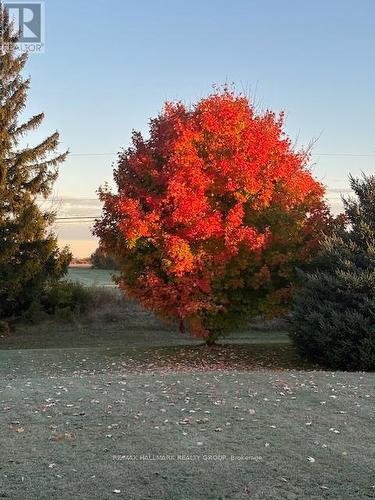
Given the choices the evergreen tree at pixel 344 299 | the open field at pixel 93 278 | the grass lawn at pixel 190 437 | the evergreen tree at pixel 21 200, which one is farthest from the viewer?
the open field at pixel 93 278

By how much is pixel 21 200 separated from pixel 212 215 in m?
16.1

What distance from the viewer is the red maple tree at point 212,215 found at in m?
17.4

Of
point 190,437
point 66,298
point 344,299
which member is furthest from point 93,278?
point 190,437

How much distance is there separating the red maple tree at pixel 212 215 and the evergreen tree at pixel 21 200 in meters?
11.6

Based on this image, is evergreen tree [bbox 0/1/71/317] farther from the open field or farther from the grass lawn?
the grass lawn

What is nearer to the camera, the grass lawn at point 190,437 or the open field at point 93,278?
the grass lawn at point 190,437

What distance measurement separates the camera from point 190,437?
7633 mm

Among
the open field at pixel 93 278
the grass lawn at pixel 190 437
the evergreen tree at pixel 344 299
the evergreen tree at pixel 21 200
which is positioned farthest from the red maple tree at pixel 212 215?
the open field at pixel 93 278

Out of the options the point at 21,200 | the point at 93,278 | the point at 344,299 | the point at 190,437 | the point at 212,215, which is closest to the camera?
the point at 190,437

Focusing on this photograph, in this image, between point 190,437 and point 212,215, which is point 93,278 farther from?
point 190,437

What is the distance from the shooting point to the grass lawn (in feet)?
20.0

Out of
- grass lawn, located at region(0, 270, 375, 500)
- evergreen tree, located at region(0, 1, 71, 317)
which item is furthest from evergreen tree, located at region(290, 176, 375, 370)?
evergreen tree, located at region(0, 1, 71, 317)

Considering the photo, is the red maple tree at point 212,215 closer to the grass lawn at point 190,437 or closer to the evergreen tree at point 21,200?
the grass lawn at point 190,437

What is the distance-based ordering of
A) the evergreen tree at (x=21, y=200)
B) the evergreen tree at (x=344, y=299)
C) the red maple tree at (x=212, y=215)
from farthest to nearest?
the evergreen tree at (x=21, y=200) < the red maple tree at (x=212, y=215) < the evergreen tree at (x=344, y=299)
